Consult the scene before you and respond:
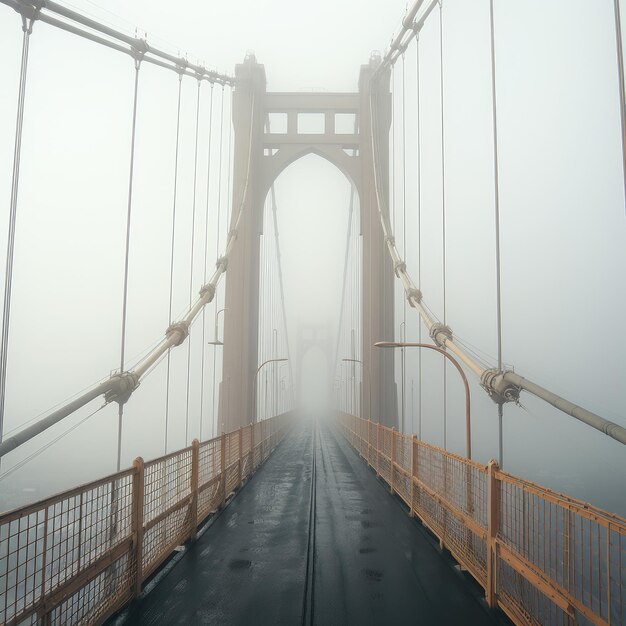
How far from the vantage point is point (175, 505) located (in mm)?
7457

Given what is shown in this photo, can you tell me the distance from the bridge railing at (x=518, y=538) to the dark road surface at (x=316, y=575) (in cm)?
30

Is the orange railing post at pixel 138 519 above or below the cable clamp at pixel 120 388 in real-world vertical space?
below

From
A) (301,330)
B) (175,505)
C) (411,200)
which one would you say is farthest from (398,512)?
(301,330)

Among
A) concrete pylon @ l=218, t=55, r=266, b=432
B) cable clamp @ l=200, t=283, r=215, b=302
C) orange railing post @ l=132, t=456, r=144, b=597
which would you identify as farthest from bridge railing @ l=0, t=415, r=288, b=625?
concrete pylon @ l=218, t=55, r=266, b=432

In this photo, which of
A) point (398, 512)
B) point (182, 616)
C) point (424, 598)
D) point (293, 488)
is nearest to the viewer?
point (182, 616)

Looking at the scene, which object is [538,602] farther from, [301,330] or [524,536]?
[301,330]

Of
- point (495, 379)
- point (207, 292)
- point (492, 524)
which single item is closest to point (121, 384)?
point (495, 379)

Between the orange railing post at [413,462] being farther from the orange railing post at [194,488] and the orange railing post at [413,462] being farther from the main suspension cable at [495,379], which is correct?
the orange railing post at [194,488]

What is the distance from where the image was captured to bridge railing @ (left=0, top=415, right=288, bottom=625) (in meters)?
3.93

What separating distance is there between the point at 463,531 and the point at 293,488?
774 cm

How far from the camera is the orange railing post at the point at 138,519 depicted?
579 cm

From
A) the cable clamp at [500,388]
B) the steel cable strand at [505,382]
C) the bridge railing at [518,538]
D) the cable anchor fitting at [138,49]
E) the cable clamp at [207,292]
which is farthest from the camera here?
the cable clamp at [207,292]

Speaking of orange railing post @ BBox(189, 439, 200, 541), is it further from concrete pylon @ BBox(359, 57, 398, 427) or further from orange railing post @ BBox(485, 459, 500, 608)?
concrete pylon @ BBox(359, 57, 398, 427)

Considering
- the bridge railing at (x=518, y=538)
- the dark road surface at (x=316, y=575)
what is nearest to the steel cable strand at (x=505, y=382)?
the bridge railing at (x=518, y=538)
